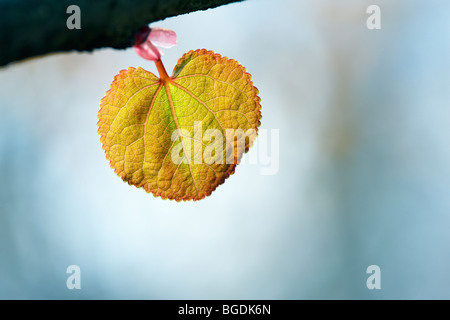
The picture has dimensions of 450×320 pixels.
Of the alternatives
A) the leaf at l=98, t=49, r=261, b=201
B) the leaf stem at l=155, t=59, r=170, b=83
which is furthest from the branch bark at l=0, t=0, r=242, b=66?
the leaf at l=98, t=49, r=261, b=201

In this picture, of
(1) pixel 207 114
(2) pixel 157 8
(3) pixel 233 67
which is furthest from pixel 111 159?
(2) pixel 157 8

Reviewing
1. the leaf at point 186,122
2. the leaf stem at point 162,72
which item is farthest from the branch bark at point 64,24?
the leaf at point 186,122

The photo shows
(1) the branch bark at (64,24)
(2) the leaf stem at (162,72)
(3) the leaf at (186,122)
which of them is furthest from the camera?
(3) the leaf at (186,122)

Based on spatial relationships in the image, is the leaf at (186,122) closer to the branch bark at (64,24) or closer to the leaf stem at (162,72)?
the leaf stem at (162,72)

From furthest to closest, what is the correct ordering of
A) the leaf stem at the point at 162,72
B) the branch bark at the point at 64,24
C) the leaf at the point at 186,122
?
the leaf at the point at 186,122 → the leaf stem at the point at 162,72 → the branch bark at the point at 64,24

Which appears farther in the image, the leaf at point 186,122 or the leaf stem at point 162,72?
the leaf at point 186,122

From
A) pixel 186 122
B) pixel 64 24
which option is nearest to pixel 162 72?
pixel 186 122

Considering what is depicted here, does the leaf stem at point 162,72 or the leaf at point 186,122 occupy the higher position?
the leaf stem at point 162,72
